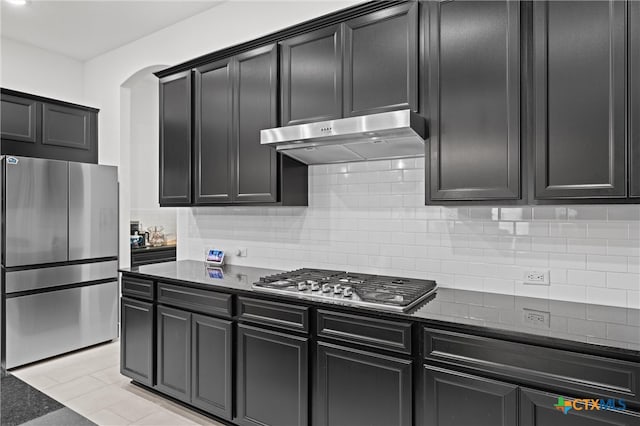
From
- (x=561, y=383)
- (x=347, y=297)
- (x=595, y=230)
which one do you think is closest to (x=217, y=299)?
(x=347, y=297)

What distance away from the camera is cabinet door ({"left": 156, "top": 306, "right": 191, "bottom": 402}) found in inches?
113

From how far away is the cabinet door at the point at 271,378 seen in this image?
2309 mm

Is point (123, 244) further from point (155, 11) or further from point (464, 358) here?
point (464, 358)

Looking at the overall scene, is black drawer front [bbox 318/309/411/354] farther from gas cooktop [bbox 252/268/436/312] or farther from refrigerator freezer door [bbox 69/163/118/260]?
refrigerator freezer door [bbox 69/163/118/260]

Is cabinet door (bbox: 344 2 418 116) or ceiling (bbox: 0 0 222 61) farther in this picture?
ceiling (bbox: 0 0 222 61)

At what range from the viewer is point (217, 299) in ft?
8.85

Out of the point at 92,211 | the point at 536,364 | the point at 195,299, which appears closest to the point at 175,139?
the point at 92,211

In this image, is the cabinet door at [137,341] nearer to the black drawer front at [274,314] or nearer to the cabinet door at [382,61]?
the black drawer front at [274,314]

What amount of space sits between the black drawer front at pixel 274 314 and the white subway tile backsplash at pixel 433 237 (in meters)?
0.74

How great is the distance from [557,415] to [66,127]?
4.98 m

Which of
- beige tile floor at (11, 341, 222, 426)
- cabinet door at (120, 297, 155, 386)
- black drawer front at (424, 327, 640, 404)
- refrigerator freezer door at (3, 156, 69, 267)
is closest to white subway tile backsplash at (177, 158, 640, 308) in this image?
black drawer front at (424, 327, 640, 404)

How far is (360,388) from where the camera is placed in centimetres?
210

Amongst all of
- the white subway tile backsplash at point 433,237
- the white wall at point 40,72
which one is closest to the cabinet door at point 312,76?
the white subway tile backsplash at point 433,237

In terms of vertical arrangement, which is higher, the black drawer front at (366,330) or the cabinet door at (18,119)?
the cabinet door at (18,119)
